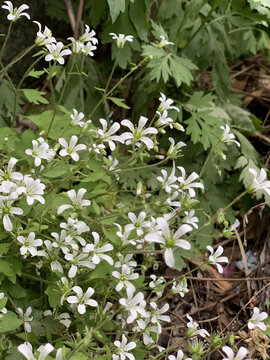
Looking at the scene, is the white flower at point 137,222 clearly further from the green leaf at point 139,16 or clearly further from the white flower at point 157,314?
the green leaf at point 139,16

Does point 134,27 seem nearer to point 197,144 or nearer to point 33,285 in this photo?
point 197,144

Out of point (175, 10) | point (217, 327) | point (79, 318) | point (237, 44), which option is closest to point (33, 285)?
point (79, 318)

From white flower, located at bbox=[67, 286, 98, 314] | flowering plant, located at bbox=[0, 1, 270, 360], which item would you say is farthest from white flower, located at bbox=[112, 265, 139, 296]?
white flower, located at bbox=[67, 286, 98, 314]

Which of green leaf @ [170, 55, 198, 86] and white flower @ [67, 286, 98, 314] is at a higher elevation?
green leaf @ [170, 55, 198, 86]

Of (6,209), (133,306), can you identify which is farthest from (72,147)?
(133,306)

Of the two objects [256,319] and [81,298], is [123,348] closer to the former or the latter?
[81,298]

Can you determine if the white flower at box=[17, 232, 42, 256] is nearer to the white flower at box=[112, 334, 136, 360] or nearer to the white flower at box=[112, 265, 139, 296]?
the white flower at box=[112, 265, 139, 296]

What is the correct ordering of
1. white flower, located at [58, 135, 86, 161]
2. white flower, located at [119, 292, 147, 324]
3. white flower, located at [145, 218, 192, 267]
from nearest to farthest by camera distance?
1. white flower, located at [145, 218, 192, 267]
2. white flower, located at [119, 292, 147, 324]
3. white flower, located at [58, 135, 86, 161]

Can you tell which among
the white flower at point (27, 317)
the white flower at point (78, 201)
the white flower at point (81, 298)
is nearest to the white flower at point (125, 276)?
the white flower at point (81, 298)

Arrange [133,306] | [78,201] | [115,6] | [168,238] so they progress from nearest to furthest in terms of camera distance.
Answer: [168,238]
[133,306]
[78,201]
[115,6]

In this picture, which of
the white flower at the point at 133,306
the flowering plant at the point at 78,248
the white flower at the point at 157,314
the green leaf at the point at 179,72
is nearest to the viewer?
the white flower at the point at 133,306

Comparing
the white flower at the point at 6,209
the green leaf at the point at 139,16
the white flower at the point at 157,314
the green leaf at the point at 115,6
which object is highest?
the green leaf at the point at 115,6
